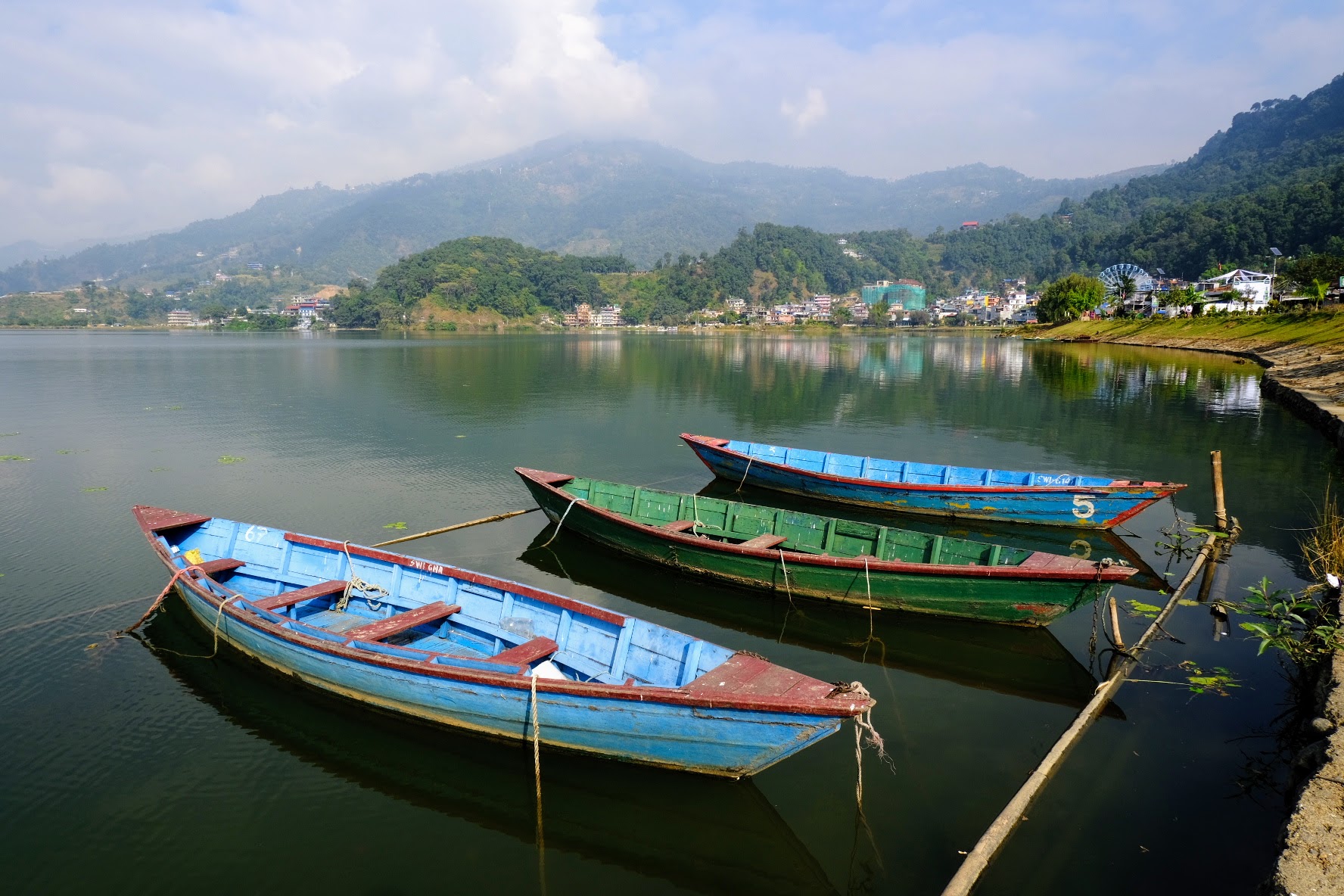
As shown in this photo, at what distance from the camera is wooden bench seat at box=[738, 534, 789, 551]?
1348 cm

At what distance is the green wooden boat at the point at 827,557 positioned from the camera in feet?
36.6

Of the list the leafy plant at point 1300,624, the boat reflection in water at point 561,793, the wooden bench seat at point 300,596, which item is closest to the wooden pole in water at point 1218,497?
the leafy plant at point 1300,624

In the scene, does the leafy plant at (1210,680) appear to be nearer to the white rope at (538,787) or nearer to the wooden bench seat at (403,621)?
the white rope at (538,787)

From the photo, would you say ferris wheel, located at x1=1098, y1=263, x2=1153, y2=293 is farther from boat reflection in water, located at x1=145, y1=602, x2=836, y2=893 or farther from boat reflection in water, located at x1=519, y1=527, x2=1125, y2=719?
boat reflection in water, located at x1=145, y1=602, x2=836, y2=893

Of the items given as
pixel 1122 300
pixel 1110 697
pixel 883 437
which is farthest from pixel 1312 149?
pixel 1110 697

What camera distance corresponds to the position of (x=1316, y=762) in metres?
7.23

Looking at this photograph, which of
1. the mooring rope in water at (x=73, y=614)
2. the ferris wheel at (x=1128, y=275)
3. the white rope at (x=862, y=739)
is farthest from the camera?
the ferris wheel at (x=1128, y=275)

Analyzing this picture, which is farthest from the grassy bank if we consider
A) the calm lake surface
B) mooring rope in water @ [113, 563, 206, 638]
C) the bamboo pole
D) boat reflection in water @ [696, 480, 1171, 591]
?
mooring rope in water @ [113, 563, 206, 638]

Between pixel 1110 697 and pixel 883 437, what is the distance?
22.1 m

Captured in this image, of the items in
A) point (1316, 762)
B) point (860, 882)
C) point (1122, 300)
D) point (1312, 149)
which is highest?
point (1312, 149)

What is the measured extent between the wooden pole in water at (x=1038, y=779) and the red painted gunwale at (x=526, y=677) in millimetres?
1480

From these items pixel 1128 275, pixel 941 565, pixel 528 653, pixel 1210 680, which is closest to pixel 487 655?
pixel 528 653

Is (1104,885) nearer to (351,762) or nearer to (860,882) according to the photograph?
(860,882)

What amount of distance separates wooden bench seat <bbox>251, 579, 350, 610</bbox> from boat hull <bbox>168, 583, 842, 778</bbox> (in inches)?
34.5
